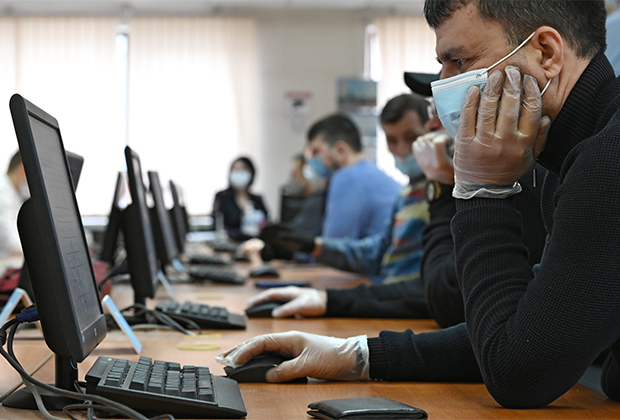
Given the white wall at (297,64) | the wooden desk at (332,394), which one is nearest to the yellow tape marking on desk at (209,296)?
the wooden desk at (332,394)

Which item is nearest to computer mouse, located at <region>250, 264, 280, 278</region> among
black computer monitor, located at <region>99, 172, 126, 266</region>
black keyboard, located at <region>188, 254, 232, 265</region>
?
black keyboard, located at <region>188, 254, 232, 265</region>

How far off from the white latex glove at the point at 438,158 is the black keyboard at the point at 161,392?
911 mm

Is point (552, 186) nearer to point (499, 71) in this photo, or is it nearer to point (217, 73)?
point (499, 71)

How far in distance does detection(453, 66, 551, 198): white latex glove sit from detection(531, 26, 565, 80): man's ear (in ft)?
0.10

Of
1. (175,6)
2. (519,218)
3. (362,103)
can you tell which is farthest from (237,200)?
(519,218)

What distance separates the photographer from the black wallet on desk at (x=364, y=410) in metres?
0.79

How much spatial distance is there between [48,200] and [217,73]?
6635mm

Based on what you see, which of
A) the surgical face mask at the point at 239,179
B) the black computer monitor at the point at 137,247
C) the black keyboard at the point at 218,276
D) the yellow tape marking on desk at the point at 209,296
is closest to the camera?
the black computer monitor at the point at 137,247

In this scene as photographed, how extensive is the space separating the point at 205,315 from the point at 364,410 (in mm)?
829

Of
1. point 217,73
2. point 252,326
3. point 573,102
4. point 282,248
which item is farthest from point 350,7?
point 573,102

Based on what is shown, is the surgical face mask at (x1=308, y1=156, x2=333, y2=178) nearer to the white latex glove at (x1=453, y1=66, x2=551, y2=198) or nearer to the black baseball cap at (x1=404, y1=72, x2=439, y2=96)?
the black baseball cap at (x1=404, y1=72, x2=439, y2=96)

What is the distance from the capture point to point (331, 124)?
425 centimetres

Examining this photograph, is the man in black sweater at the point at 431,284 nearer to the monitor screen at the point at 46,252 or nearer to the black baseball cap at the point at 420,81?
the black baseball cap at the point at 420,81

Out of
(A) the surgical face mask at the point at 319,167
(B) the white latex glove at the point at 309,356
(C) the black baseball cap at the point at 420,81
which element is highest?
(C) the black baseball cap at the point at 420,81
